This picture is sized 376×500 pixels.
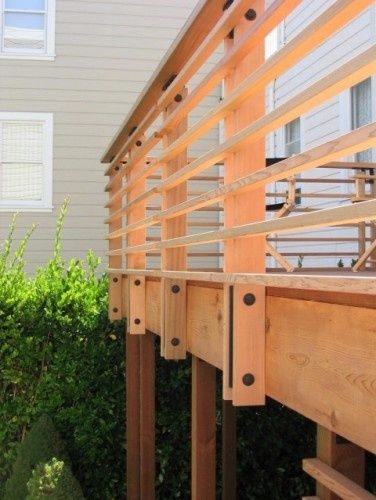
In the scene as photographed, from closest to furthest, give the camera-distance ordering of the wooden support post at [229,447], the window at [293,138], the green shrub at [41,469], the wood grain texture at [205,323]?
1. the wood grain texture at [205,323]
2. the wooden support post at [229,447]
3. the green shrub at [41,469]
4. the window at [293,138]

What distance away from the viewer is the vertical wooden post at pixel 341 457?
2570mm

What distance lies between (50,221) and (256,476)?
6.35 metres

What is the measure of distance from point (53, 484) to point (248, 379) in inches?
131

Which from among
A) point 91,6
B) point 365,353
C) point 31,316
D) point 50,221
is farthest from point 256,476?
point 91,6

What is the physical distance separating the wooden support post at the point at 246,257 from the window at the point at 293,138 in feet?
22.0

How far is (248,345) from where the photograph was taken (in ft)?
8.17

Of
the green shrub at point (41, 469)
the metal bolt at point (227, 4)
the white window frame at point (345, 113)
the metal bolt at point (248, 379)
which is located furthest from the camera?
the white window frame at point (345, 113)

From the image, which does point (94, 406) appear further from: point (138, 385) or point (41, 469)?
point (41, 469)

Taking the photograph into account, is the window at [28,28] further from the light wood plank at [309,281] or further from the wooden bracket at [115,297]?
the light wood plank at [309,281]

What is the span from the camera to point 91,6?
12.2 m

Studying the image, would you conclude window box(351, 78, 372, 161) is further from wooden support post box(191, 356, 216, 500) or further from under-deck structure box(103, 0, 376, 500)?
wooden support post box(191, 356, 216, 500)

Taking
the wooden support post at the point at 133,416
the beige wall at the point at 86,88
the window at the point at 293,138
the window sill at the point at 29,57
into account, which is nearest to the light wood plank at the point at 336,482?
the wooden support post at the point at 133,416

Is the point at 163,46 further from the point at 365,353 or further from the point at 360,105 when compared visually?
the point at 365,353

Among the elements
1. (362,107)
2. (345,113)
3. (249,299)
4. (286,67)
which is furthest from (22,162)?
(286,67)
